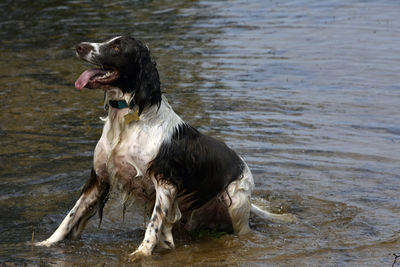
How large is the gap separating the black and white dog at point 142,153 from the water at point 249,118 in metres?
0.32

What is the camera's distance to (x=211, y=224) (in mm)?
7520

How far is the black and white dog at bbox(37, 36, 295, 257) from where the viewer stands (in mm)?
6500

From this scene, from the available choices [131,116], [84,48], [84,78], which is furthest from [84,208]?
[84,48]

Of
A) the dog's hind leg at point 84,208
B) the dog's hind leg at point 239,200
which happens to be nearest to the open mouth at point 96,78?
the dog's hind leg at point 84,208

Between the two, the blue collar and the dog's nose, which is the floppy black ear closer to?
the blue collar

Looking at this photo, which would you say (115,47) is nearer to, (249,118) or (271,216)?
(271,216)

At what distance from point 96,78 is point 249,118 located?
4667 mm

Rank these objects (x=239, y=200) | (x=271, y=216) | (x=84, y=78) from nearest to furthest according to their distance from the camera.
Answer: (x=84, y=78), (x=239, y=200), (x=271, y=216)

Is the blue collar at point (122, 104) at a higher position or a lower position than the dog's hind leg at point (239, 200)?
higher

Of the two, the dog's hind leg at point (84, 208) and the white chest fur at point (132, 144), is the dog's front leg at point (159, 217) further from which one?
the dog's hind leg at point (84, 208)

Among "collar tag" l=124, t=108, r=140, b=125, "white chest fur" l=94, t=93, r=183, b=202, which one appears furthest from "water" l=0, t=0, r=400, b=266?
"collar tag" l=124, t=108, r=140, b=125

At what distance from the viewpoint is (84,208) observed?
6.99m

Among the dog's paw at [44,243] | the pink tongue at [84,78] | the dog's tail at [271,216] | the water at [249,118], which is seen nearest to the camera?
the pink tongue at [84,78]

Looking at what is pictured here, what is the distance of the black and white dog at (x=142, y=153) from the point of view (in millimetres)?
6500
